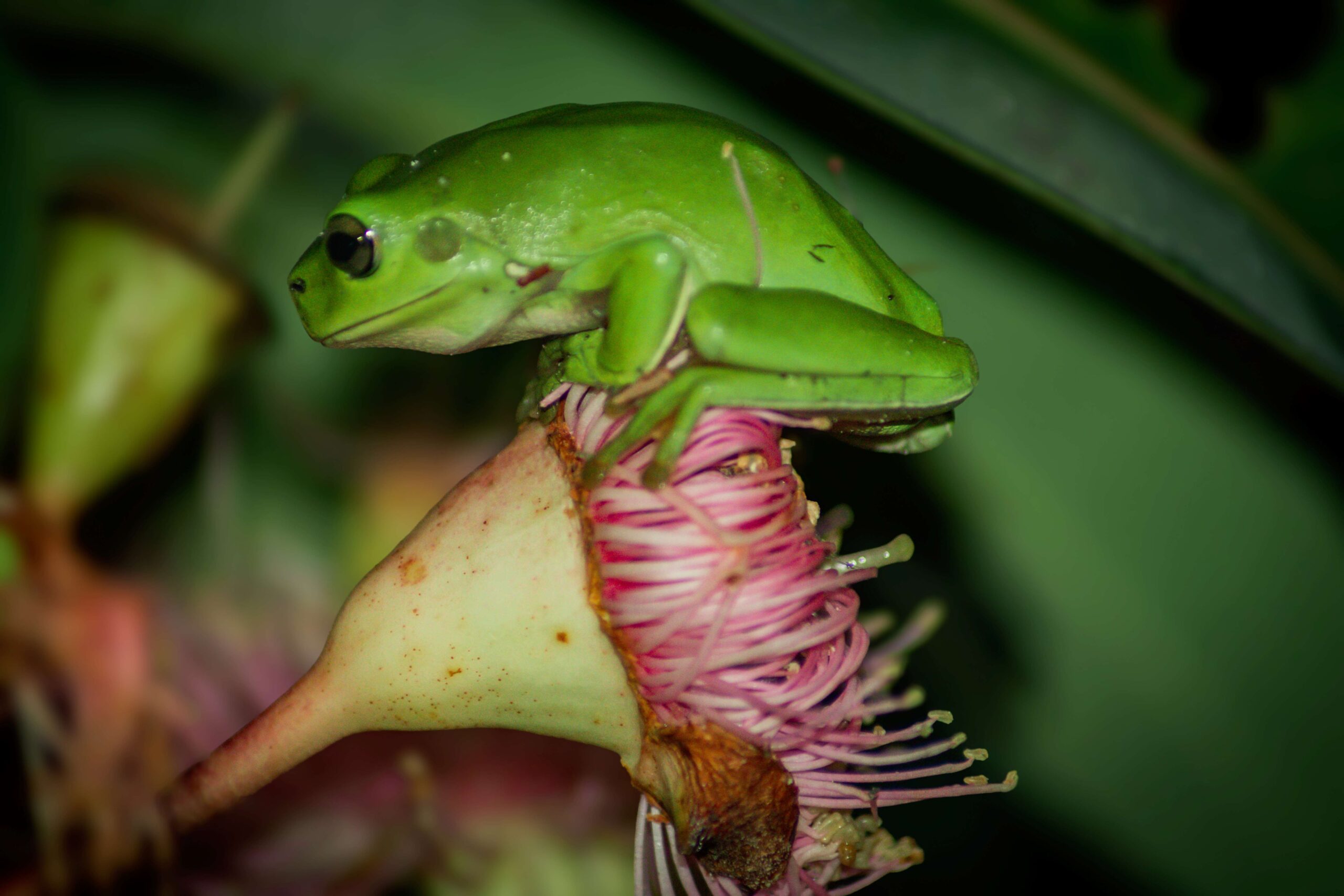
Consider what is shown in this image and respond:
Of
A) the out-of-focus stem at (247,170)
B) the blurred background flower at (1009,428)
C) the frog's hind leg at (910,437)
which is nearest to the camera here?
the frog's hind leg at (910,437)

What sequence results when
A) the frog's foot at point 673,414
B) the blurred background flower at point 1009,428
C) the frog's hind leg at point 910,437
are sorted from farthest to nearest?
the blurred background flower at point 1009,428, the frog's hind leg at point 910,437, the frog's foot at point 673,414

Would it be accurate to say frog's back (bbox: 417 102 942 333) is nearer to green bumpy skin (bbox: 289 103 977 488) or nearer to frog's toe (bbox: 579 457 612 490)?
green bumpy skin (bbox: 289 103 977 488)

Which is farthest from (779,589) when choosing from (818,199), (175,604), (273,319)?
(175,604)

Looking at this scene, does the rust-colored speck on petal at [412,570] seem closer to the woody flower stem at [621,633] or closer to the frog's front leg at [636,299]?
the woody flower stem at [621,633]

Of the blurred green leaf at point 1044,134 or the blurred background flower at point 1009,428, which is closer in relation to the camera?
the blurred green leaf at point 1044,134

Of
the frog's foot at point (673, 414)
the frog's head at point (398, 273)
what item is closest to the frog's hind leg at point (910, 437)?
the frog's foot at point (673, 414)

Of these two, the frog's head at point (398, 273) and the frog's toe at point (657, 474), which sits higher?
the frog's head at point (398, 273)
